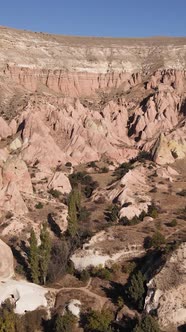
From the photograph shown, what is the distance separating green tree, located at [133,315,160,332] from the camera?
2830 centimetres

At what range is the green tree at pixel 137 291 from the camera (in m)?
33.1

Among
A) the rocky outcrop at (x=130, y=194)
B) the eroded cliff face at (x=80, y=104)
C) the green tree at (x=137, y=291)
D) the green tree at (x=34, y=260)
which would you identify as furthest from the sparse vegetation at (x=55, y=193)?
the green tree at (x=137, y=291)

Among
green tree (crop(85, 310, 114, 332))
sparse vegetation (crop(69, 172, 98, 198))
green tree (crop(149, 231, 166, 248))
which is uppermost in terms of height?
green tree (crop(149, 231, 166, 248))

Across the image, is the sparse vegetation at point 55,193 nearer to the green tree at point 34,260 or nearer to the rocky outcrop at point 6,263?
the rocky outcrop at point 6,263

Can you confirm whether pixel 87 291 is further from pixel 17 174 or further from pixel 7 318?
pixel 17 174

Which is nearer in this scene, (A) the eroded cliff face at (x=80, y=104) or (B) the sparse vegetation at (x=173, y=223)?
(B) the sparse vegetation at (x=173, y=223)

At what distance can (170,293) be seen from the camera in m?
32.2

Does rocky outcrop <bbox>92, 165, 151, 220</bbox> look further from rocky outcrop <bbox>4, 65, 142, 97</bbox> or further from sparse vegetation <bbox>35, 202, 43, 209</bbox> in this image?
rocky outcrop <bbox>4, 65, 142, 97</bbox>

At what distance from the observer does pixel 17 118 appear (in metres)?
77.6

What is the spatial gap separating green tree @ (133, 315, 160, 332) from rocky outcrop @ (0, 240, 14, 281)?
12.5 meters

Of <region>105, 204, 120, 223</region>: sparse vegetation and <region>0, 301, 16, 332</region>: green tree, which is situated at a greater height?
<region>0, 301, 16, 332</region>: green tree

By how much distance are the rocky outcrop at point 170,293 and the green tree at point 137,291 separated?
58 cm

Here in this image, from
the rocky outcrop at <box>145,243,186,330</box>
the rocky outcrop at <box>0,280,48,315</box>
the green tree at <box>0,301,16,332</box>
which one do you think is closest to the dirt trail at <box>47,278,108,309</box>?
the rocky outcrop at <box>0,280,48,315</box>

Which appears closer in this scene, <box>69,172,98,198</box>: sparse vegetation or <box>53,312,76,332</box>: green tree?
<box>53,312,76,332</box>: green tree
